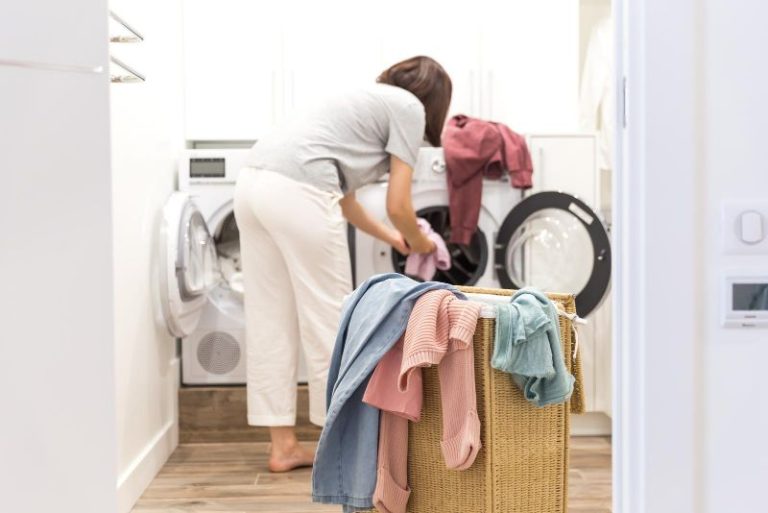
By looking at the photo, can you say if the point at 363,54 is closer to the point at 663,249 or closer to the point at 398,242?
the point at 398,242

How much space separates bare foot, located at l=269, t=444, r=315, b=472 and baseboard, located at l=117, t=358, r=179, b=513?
0.37 meters

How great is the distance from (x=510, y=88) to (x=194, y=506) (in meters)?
2.09

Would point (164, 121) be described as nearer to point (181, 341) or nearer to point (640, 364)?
point (181, 341)

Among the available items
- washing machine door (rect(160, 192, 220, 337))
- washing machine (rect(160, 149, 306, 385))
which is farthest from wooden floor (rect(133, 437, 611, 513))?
washing machine door (rect(160, 192, 220, 337))

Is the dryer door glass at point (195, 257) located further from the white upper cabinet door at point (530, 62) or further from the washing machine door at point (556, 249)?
the white upper cabinet door at point (530, 62)

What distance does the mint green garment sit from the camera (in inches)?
72.2

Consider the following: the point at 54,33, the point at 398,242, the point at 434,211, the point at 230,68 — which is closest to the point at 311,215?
the point at 398,242

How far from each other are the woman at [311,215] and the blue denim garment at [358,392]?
0.76m

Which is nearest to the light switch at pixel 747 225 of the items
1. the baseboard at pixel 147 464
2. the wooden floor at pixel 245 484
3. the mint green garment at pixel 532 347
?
the mint green garment at pixel 532 347

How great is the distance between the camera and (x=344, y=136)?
2.80m

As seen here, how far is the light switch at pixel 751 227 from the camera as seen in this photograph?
1102 millimetres

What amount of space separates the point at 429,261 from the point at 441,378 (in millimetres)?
1317

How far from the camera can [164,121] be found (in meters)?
3.19

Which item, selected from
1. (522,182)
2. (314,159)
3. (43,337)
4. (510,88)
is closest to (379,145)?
(314,159)
